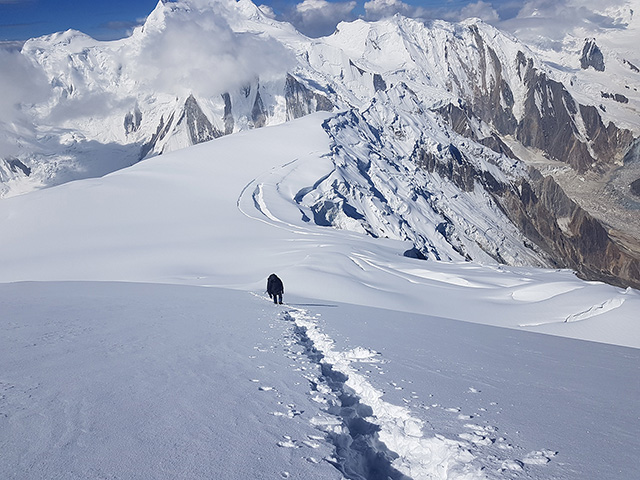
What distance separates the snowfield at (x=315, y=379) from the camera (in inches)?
225

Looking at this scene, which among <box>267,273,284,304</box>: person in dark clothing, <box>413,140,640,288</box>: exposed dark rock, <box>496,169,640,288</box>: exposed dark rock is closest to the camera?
<box>267,273,284,304</box>: person in dark clothing

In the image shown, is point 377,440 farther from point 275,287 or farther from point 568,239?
point 568,239

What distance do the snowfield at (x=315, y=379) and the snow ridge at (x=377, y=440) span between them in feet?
0.08

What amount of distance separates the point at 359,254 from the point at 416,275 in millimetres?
4275

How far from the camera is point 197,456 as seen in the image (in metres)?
5.48

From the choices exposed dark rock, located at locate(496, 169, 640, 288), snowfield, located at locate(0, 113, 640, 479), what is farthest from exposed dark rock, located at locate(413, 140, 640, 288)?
snowfield, located at locate(0, 113, 640, 479)

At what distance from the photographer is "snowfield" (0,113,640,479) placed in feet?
18.7

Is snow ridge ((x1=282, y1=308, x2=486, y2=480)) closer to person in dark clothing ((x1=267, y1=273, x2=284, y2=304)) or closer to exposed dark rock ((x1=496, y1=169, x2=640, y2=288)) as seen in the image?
person in dark clothing ((x1=267, y1=273, x2=284, y2=304))

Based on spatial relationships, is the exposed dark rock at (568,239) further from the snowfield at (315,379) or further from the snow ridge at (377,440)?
the snow ridge at (377,440)

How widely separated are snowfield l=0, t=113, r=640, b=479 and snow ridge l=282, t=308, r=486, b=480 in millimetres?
26

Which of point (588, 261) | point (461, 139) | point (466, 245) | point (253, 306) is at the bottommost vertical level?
point (588, 261)

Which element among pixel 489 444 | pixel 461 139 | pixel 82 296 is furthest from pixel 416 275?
pixel 461 139

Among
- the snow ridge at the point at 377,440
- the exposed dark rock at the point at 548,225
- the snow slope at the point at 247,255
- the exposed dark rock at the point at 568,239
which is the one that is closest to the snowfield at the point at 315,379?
the snow ridge at the point at 377,440

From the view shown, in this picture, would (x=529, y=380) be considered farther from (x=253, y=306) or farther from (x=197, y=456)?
(x=253, y=306)
